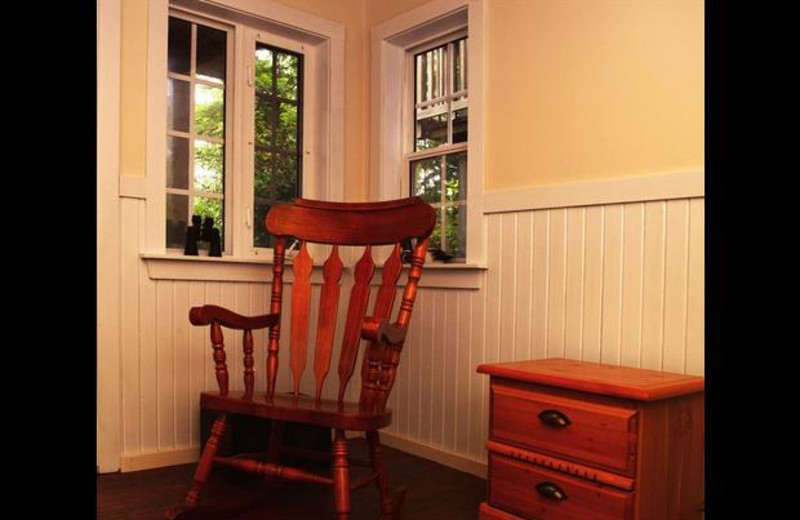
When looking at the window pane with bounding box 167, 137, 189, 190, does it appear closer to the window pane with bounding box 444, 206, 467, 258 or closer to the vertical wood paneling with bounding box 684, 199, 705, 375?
the window pane with bounding box 444, 206, 467, 258

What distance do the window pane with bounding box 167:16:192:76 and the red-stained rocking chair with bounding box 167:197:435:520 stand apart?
3.51 ft

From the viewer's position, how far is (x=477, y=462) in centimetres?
287

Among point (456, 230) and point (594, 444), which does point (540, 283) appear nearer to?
point (456, 230)

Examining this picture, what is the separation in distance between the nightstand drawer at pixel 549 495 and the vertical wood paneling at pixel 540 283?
25.8 inches

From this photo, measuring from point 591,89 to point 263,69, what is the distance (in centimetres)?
175

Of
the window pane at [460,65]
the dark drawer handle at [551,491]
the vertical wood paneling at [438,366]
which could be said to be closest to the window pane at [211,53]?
the window pane at [460,65]

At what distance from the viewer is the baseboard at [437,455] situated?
9.42 feet

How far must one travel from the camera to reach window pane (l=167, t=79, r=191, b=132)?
3.09 meters

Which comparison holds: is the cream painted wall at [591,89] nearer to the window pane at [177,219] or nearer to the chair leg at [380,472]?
the chair leg at [380,472]

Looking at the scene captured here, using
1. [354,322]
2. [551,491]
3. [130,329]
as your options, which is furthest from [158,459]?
[551,491]

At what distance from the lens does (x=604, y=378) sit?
75.3 inches

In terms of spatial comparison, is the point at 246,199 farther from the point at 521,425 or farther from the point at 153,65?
the point at 521,425

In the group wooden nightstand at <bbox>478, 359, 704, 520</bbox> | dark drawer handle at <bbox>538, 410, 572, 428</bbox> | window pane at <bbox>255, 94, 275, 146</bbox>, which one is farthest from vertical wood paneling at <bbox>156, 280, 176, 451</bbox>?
A: dark drawer handle at <bbox>538, 410, 572, 428</bbox>
